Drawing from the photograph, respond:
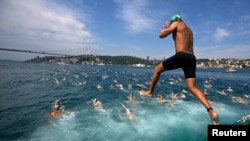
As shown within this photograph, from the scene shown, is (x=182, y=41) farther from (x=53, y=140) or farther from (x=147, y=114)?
(x=147, y=114)

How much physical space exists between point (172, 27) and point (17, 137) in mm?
14033

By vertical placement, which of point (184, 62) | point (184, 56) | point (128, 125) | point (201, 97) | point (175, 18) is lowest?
point (128, 125)

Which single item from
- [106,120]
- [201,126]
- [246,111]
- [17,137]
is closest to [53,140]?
[17,137]

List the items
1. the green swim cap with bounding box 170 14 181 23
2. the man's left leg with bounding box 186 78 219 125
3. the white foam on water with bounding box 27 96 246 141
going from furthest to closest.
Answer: the white foam on water with bounding box 27 96 246 141, the green swim cap with bounding box 170 14 181 23, the man's left leg with bounding box 186 78 219 125

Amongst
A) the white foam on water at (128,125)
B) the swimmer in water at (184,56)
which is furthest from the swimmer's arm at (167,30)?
the white foam on water at (128,125)

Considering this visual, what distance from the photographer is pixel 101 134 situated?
15.1 metres

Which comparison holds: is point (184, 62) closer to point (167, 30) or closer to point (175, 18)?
point (167, 30)

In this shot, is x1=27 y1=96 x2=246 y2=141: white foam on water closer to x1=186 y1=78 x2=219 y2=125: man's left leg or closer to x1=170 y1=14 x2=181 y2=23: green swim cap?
x1=186 y1=78 x2=219 y2=125: man's left leg

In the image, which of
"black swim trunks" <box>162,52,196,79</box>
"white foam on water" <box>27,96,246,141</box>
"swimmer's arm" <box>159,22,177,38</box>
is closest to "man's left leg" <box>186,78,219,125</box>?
"black swim trunks" <box>162,52,196,79</box>

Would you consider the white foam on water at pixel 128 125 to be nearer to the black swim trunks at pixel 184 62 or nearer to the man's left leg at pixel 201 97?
the man's left leg at pixel 201 97

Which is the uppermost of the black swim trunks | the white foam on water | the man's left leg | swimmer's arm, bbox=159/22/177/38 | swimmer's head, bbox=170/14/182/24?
swimmer's head, bbox=170/14/182/24

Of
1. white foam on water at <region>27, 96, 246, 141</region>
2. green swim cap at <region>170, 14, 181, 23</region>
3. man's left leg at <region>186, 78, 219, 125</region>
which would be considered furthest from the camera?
white foam on water at <region>27, 96, 246, 141</region>

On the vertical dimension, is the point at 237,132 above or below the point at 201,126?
above

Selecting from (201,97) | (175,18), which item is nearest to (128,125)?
(201,97)
